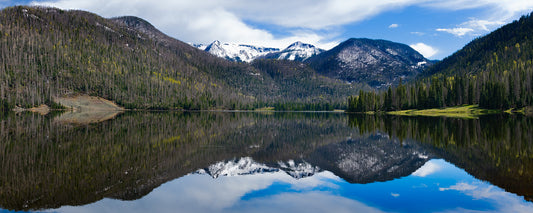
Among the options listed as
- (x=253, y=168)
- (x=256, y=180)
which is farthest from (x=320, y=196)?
(x=253, y=168)

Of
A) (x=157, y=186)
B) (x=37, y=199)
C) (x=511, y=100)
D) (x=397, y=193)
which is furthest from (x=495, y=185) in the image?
(x=511, y=100)

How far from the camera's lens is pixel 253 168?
21.2 metres

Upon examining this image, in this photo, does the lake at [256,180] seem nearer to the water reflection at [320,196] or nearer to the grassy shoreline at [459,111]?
the water reflection at [320,196]

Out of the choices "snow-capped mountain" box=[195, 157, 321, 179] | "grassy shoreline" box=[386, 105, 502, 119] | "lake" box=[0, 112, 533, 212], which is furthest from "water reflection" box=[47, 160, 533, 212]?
"grassy shoreline" box=[386, 105, 502, 119]

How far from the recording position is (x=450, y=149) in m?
26.9

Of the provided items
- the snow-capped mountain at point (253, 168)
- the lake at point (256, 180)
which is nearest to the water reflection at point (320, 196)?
the lake at point (256, 180)

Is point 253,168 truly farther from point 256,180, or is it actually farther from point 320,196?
Result: point 320,196

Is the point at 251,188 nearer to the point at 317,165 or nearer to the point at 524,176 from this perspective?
the point at 317,165

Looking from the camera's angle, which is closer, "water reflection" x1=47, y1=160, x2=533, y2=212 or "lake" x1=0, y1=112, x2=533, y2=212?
"water reflection" x1=47, y1=160, x2=533, y2=212

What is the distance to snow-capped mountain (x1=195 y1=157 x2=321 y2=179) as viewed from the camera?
1938 centimetres

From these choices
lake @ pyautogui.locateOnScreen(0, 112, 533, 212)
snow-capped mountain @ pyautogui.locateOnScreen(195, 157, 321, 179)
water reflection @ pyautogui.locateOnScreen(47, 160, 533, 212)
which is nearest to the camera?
water reflection @ pyautogui.locateOnScreen(47, 160, 533, 212)

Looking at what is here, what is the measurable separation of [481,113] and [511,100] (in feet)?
37.9

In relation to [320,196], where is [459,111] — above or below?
above

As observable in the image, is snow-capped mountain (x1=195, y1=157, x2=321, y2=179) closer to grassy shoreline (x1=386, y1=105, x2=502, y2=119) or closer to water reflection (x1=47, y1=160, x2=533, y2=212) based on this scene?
water reflection (x1=47, y1=160, x2=533, y2=212)
